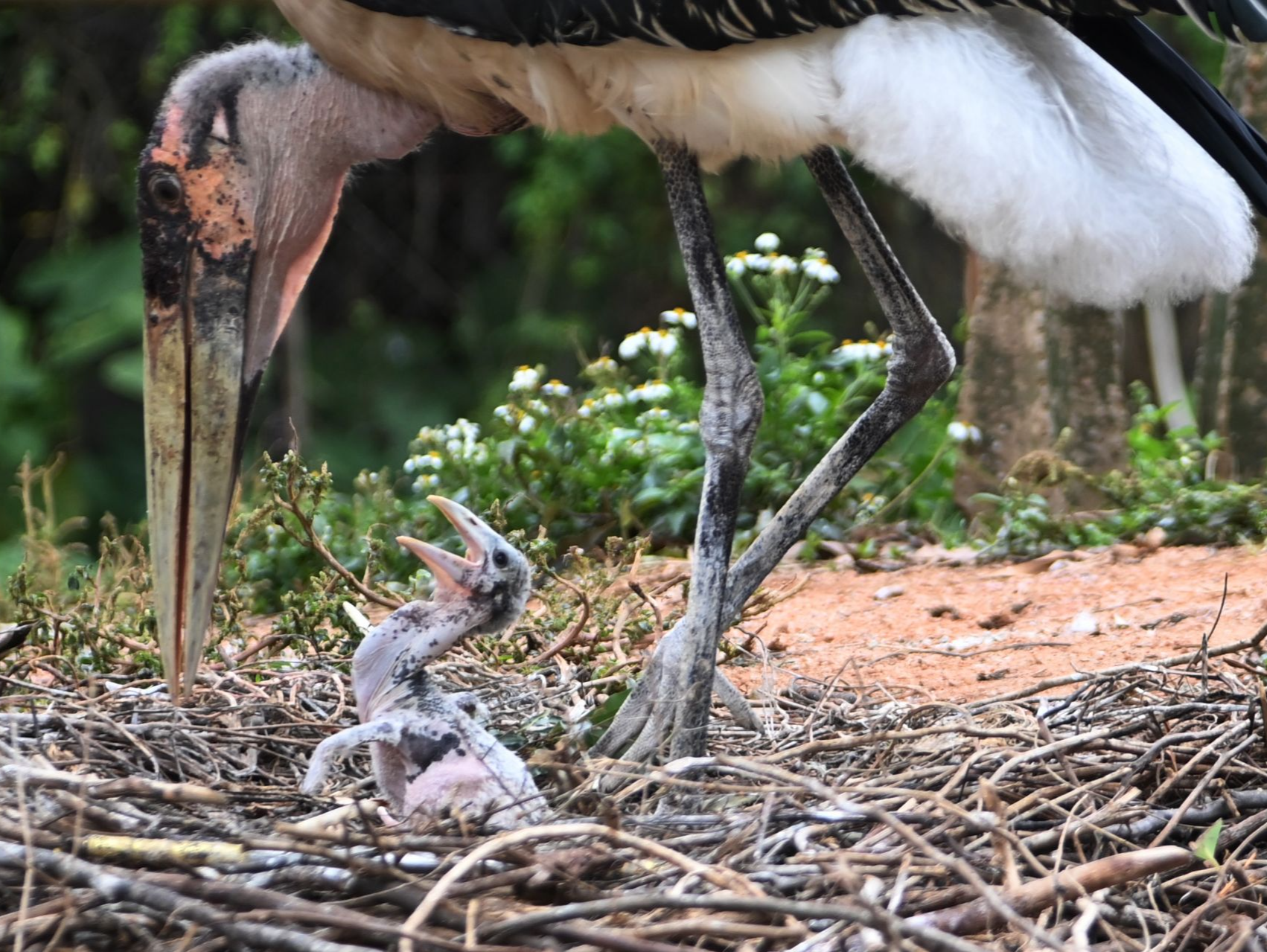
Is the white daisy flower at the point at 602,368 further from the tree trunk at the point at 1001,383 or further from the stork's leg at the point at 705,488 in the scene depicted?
the stork's leg at the point at 705,488

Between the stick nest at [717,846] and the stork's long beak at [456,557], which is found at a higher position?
the stork's long beak at [456,557]

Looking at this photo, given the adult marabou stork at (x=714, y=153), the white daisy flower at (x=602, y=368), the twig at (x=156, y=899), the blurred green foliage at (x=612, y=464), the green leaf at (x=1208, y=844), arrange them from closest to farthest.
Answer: the twig at (x=156, y=899) < the green leaf at (x=1208, y=844) < the adult marabou stork at (x=714, y=153) < the blurred green foliage at (x=612, y=464) < the white daisy flower at (x=602, y=368)

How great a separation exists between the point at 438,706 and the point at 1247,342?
3.28 metres

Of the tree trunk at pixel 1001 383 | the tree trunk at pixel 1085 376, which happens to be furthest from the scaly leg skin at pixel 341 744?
the tree trunk at pixel 1085 376

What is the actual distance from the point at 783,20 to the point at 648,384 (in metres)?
2.34

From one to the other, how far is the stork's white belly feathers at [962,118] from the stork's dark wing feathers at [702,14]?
0.04m

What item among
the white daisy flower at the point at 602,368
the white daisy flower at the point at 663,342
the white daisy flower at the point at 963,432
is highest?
the white daisy flower at the point at 663,342

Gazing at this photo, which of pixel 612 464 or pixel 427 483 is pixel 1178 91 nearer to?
pixel 612 464

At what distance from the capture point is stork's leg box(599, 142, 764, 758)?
296 centimetres

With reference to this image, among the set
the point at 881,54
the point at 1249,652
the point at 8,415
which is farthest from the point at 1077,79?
the point at 8,415

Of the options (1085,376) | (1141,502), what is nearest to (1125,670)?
(1141,502)

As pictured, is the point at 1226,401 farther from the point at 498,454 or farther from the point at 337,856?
the point at 337,856

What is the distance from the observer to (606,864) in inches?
88.1

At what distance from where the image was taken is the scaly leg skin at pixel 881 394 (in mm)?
3158
